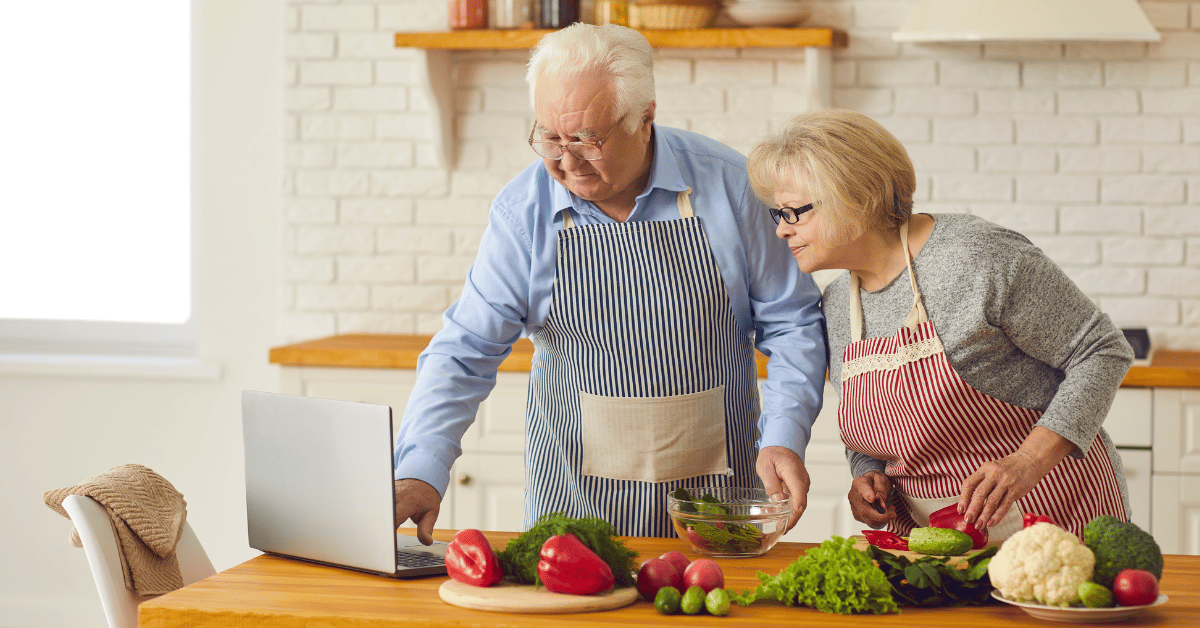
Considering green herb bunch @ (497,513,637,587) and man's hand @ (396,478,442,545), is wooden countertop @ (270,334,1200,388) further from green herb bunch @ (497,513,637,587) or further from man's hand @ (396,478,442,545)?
green herb bunch @ (497,513,637,587)

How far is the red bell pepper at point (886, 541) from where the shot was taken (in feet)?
5.13

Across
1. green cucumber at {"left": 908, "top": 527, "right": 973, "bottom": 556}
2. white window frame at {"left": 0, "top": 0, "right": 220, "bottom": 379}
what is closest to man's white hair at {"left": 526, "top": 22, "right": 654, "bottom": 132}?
green cucumber at {"left": 908, "top": 527, "right": 973, "bottom": 556}

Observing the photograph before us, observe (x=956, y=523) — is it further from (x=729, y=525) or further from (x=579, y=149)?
(x=579, y=149)

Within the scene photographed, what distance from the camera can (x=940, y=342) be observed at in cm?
169

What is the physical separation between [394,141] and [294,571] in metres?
2.31

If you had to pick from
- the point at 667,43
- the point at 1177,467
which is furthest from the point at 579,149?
the point at 1177,467

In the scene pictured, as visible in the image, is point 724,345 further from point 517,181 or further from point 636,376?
point 517,181

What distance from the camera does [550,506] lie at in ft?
Result: 6.51

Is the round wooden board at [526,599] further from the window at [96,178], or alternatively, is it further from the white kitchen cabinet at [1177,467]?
the window at [96,178]

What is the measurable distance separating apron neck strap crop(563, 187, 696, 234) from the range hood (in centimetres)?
126

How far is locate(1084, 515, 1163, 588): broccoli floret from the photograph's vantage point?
1.24m

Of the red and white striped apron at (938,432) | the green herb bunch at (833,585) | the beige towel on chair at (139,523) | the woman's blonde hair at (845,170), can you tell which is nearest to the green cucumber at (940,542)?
the green herb bunch at (833,585)

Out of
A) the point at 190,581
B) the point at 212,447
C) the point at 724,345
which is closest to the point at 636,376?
the point at 724,345

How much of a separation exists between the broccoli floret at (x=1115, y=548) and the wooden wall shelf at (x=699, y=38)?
2184mm
